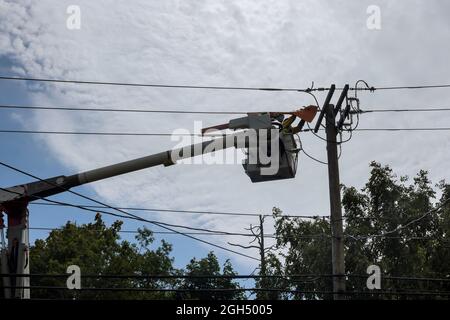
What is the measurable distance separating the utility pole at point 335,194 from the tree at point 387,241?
69.9ft

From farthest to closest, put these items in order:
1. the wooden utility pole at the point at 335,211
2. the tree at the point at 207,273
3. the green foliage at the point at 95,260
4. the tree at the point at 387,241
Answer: the tree at the point at 207,273 → the green foliage at the point at 95,260 → the tree at the point at 387,241 → the wooden utility pole at the point at 335,211

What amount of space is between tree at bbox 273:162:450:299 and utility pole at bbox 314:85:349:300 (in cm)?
2132

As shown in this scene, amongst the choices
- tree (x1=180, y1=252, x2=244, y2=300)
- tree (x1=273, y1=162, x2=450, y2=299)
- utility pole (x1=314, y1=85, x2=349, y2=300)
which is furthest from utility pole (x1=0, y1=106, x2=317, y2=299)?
tree (x1=180, y1=252, x2=244, y2=300)

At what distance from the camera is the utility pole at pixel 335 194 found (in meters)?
14.2

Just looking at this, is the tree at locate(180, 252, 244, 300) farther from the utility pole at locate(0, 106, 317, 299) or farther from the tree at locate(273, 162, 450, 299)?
the utility pole at locate(0, 106, 317, 299)

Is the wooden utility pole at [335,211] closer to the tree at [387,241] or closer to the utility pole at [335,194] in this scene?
the utility pole at [335,194]

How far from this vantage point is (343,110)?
16.3 meters

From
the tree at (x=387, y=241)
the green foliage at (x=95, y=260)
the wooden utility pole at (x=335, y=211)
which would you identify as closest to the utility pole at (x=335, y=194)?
the wooden utility pole at (x=335, y=211)

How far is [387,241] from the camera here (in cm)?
3753

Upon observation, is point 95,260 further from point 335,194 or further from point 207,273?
point 335,194

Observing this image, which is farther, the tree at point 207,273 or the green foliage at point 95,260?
the tree at point 207,273

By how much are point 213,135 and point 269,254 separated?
28.0m
